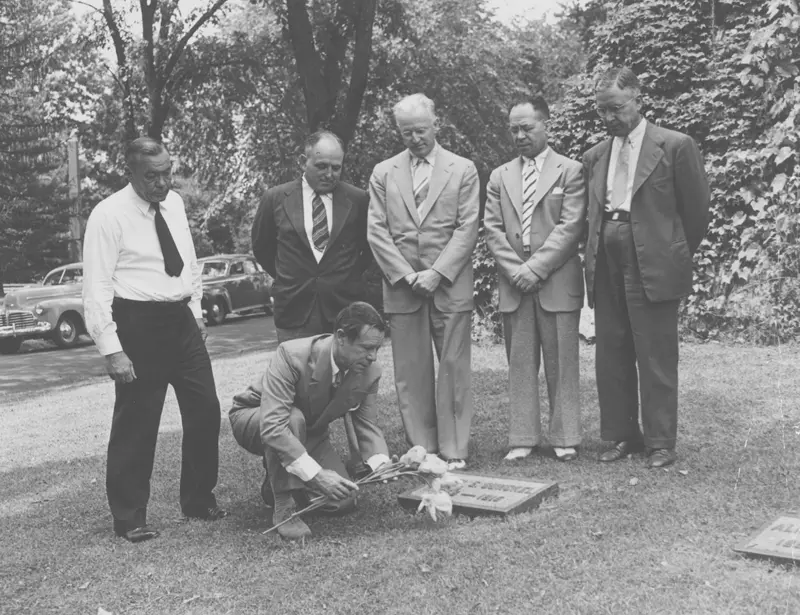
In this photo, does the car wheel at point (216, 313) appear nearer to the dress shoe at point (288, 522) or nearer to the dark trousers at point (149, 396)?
the dark trousers at point (149, 396)

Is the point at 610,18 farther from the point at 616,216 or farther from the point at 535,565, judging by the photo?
the point at 535,565

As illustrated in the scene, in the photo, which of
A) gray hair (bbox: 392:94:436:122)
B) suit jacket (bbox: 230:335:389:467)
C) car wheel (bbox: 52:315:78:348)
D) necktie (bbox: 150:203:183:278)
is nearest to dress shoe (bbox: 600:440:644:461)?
suit jacket (bbox: 230:335:389:467)

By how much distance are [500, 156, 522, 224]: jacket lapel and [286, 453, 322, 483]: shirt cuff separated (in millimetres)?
2201

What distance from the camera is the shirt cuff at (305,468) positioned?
4.36m

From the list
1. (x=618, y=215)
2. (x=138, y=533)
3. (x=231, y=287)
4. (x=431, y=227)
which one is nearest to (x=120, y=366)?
(x=138, y=533)

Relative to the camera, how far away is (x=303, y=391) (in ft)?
15.1

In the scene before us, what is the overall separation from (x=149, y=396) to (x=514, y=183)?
99.6 inches

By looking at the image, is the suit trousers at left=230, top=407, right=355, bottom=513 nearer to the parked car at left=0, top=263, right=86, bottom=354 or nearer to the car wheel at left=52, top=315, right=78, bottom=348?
the parked car at left=0, top=263, right=86, bottom=354

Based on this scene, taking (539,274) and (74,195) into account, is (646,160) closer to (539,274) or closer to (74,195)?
(539,274)

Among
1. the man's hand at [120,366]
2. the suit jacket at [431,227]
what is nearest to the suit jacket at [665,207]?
the suit jacket at [431,227]

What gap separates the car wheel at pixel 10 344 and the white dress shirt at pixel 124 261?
583 inches

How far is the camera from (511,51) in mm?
24844

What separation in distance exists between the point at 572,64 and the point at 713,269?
2354cm

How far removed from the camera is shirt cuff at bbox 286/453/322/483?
436cm
